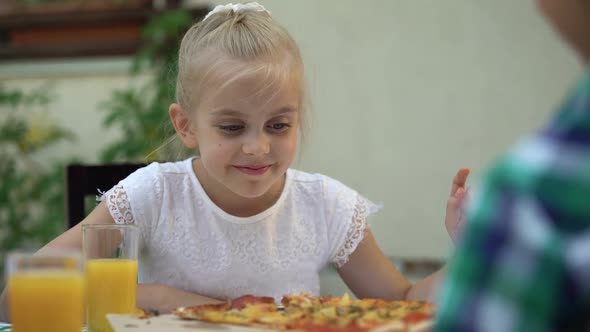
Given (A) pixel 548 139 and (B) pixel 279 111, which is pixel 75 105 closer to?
(B) pixel 279 111

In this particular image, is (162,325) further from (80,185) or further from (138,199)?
(80,185)

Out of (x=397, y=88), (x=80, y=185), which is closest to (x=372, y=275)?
Result: (x=80, y=185)

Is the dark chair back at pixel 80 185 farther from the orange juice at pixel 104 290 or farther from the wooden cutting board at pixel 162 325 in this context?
the wooden cutting board at pixel 162 325

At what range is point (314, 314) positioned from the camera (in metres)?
0.82

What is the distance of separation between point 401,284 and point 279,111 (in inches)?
16.0

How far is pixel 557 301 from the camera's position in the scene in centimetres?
34

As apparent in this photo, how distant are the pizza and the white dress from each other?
1.63 feet

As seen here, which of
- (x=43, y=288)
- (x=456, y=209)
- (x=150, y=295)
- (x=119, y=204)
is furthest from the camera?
(x=119, y=204)

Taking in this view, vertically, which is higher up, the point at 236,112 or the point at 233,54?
the point at 233,54

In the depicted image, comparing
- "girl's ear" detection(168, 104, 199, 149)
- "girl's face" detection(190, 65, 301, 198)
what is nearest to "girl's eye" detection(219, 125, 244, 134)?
"girl's face" detection(190, 65, 301, 198)

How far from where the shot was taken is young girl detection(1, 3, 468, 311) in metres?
1.26

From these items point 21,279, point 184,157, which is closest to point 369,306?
point 21,279

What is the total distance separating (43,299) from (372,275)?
30.8 inches

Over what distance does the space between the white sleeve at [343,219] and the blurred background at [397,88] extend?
1.18 m
